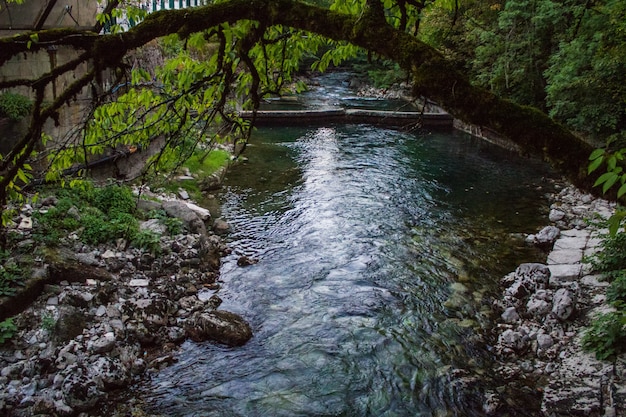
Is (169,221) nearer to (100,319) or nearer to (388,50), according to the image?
(100,319)

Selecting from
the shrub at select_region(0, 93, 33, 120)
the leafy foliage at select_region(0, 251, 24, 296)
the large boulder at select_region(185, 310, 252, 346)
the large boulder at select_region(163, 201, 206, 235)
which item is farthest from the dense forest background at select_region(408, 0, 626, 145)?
the leafy foliage at select_region(0, 251, 24, 296)

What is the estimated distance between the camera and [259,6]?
2547mm

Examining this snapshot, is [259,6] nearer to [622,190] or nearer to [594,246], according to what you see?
[622,190]

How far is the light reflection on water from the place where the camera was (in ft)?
18.6

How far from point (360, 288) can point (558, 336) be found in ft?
10.3

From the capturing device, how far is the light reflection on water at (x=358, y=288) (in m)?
5.66

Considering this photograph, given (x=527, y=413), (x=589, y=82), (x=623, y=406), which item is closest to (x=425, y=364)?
(x=527, y=413)

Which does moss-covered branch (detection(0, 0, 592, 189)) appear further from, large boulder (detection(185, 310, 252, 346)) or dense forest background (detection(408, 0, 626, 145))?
dense forest background (detection(408, 0, 626, 145))

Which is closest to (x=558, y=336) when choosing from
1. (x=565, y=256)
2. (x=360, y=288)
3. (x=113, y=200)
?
(x=565, y=256)

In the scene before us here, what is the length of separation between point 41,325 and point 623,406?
680 cm

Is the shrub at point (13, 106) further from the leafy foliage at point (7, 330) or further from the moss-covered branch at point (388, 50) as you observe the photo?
the moss-covered branch at point (388, 50)

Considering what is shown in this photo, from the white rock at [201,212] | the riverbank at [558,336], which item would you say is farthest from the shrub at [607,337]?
the white rock at [201,212]

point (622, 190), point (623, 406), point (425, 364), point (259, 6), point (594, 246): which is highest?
point (259, 6)

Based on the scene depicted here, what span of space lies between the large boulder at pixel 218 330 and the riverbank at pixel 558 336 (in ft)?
11.0
